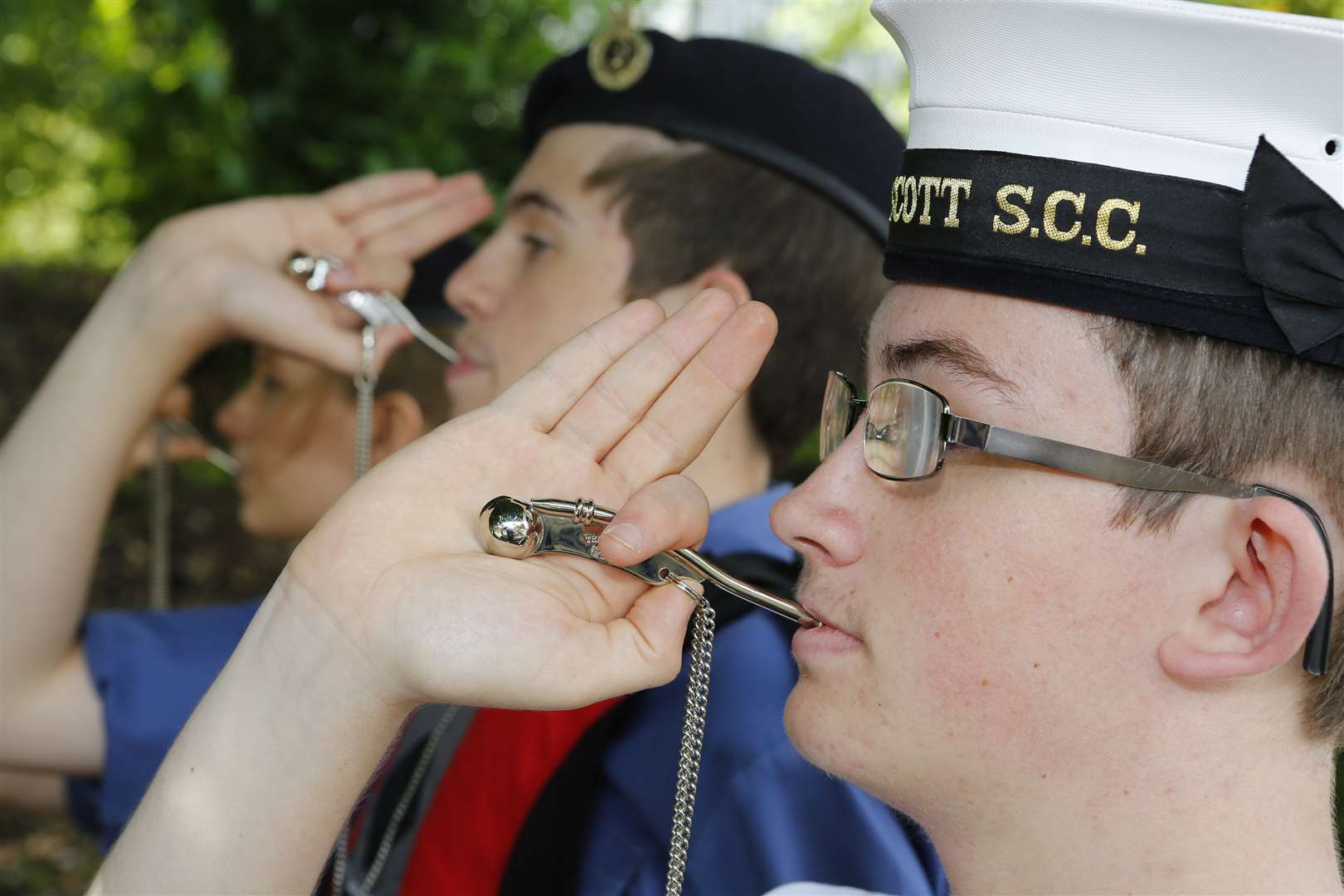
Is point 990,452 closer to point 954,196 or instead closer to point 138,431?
point 954,196

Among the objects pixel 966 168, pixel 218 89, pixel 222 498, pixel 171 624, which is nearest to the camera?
pixel 966 168

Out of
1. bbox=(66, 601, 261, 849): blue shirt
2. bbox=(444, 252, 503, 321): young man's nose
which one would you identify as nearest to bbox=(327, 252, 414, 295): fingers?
bbox=(444, 252, 503, 321): young man's nose

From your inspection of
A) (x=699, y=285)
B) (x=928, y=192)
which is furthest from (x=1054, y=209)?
(x=699, y=285)

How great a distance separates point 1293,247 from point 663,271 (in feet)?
4.71

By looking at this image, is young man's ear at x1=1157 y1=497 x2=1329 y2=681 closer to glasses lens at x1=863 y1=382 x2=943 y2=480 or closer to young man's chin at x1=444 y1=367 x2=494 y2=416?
glasses lens at x1=863 y1=382 x2=943 y2=480

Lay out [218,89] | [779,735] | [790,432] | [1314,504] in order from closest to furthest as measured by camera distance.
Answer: [1314,504], [779,735], [790,432], [218,89]

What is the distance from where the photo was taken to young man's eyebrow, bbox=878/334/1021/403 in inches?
52.5

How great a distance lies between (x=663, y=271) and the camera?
2486 millimetres

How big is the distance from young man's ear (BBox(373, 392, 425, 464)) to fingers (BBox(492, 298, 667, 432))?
152cm

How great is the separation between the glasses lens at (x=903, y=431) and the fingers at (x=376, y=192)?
172 cm

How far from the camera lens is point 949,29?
1.42 m

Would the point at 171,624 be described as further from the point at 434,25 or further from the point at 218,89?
the point at 434,25

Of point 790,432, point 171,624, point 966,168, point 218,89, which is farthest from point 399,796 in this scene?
point 218,89

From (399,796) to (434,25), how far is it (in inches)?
92.9
